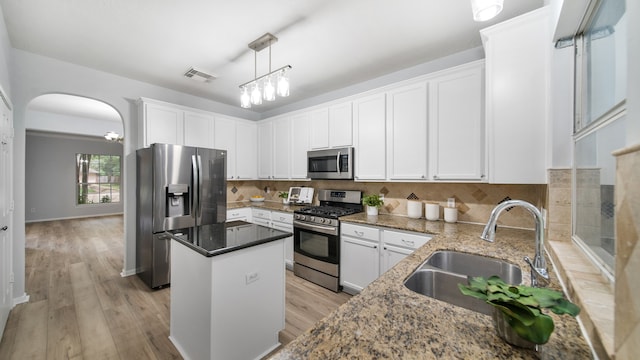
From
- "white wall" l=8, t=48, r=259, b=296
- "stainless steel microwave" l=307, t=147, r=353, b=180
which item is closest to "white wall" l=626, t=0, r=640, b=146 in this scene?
"stainless steel microwave" l=307, t=147, r=353, b=180

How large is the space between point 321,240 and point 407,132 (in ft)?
5.28

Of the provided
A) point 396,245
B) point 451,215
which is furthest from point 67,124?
point 451,215

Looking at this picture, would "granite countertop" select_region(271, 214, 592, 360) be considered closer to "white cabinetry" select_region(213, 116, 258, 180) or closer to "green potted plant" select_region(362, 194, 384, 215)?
"green potted plant" select_region(362, 194, 384, 215)

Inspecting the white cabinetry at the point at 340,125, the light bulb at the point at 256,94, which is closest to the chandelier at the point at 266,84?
the light bulb at the point at 256,94

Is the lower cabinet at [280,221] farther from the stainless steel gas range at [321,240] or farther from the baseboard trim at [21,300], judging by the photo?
the baseboard trim at [21,300]

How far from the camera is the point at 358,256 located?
2.76 meters

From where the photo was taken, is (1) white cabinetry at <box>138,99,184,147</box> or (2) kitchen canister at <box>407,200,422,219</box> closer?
(2) kitchen canister at <box>407,200,422,219</box>

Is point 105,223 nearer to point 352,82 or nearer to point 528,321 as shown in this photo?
point 352,82

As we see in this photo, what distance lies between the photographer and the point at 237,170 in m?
4.27

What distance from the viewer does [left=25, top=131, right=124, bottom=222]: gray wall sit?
6.78 metres

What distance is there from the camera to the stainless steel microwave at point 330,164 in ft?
10.5

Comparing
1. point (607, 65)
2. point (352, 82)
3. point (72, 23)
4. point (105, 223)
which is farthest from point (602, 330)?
point (105, 223)

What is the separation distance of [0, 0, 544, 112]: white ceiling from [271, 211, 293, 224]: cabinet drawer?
6.28 feet

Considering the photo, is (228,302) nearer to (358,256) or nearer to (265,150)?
(358,256)
